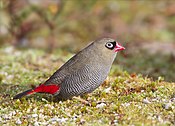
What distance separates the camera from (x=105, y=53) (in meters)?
6.99

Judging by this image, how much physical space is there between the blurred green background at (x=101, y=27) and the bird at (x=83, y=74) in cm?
358

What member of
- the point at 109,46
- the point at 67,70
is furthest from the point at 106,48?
the point at 67,70

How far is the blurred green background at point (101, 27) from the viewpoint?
12773 millimetres

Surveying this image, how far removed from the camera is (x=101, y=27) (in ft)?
57.5

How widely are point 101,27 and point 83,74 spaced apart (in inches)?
425

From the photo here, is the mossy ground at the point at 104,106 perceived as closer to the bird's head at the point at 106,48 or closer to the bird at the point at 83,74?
the bird at the point at 83,74

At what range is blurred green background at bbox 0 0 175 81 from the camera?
41.9 ft

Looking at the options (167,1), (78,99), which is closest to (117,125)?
(78,99)

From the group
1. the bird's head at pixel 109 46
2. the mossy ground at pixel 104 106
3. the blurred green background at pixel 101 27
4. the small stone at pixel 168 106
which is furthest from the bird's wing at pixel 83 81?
the blurred green background at pixel 101 27

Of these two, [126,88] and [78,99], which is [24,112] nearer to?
[78,99]

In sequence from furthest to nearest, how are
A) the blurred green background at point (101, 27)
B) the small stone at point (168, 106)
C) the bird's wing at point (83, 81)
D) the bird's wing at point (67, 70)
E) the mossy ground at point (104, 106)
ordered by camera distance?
1. the blurred green background at point (101, 27)
2. the bird's wing at point (67, 70)
3. the bird's wing at point (83, 81)
4. the small stone at point (168, 106)
5. the mossy ground at point (104, 106)

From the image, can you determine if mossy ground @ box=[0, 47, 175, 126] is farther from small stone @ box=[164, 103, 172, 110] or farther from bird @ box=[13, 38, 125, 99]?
bird @ box=[13, 38, 125, 99]

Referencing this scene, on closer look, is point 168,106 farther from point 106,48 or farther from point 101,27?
point 101,27

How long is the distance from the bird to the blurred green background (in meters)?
3.58
